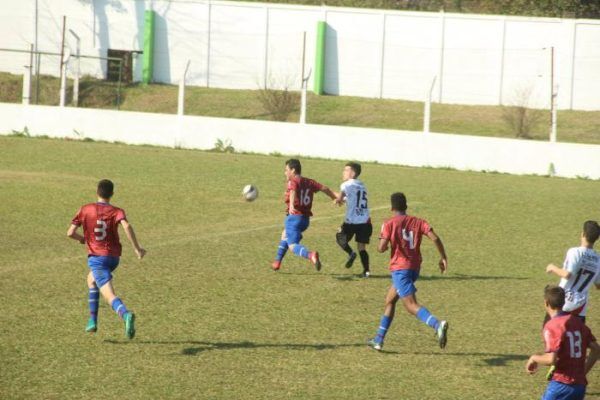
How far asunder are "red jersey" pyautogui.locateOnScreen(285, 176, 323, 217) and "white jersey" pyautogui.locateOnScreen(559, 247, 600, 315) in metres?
5.93

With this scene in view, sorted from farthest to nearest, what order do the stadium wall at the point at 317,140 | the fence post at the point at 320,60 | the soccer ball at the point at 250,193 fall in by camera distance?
the fence post at the point at 320,60, the stadium wall at the point at 317,140, the soccer ball at the point at 250,193

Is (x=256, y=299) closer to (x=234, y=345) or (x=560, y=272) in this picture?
(x=234, y=345)

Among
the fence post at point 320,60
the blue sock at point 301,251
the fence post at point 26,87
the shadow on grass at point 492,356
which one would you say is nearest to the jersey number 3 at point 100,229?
the shadow on grass at point 492,356

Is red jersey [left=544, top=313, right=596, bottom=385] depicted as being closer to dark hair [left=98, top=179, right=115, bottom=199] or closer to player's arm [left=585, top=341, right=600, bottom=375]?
player's arm [left=585, top=341, right=600, bottom=375]

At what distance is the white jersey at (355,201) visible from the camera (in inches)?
603

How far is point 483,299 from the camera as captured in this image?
1402 cm

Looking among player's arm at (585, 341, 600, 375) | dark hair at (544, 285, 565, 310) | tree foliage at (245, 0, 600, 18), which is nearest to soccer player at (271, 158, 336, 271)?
player's arm at (585, 341, 600, 375)

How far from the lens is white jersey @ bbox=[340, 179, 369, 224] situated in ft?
50.2

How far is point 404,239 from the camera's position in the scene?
1080cm

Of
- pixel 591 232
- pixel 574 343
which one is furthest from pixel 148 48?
pixel 574 343

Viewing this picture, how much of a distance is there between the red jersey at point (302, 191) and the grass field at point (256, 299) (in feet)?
3.31

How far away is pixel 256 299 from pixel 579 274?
4856 mm

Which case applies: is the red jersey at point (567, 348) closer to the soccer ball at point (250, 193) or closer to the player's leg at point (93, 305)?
the player's leg at point (93, 305)

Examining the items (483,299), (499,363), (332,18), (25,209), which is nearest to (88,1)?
(332,18)
